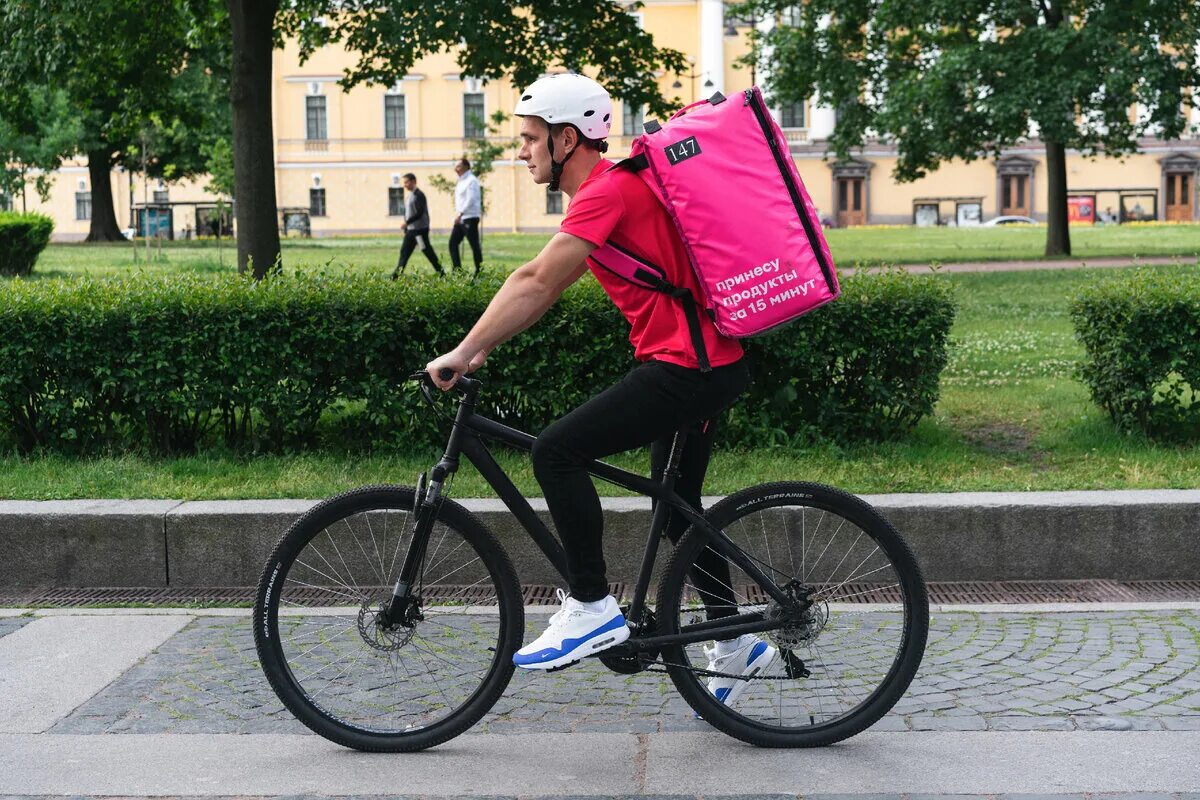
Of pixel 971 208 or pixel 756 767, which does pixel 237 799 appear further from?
pixel 971 208

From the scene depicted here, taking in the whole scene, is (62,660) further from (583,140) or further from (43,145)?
(43,145)

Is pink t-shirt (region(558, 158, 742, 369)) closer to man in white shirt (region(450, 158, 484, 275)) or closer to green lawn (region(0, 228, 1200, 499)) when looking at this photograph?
green lawn (region(0, 228, 1200, 499))

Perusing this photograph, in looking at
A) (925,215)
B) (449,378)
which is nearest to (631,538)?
(449,378)

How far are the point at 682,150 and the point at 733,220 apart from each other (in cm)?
23

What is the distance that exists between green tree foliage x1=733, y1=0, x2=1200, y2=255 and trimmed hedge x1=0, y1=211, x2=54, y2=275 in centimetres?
1534

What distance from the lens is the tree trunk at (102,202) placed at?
53.2m

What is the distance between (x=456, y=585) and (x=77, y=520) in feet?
9.08

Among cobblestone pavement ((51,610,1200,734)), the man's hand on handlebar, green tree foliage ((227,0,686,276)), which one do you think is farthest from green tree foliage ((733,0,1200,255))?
the man's hand on handlebar

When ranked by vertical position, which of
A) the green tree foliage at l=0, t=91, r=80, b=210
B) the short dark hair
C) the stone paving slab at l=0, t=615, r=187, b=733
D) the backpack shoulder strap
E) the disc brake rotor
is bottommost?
the stone paving slab at l=0, t=615, r=187, b=733

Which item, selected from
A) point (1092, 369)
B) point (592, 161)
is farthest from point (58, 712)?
point (1092, 369)

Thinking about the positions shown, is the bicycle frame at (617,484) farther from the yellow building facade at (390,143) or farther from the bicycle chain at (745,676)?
the yellow building facade at (390,143)

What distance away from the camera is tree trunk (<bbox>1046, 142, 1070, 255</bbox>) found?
30881 millimetres

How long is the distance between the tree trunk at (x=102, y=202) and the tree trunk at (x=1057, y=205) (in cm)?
3376

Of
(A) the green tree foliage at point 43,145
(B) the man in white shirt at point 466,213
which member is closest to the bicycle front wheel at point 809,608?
(B) the man in white shirt at point 466,213
